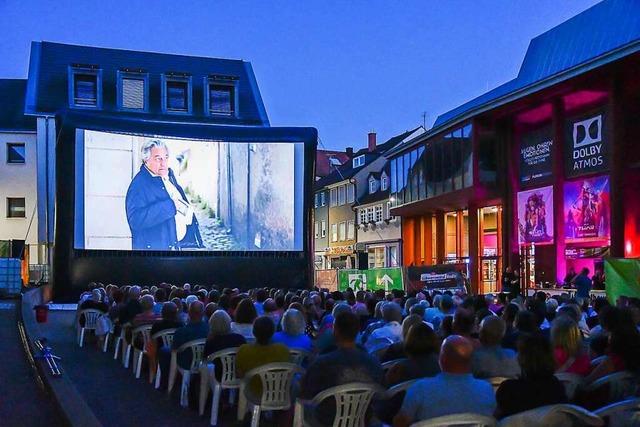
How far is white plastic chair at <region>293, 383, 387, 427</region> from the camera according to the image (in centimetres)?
430

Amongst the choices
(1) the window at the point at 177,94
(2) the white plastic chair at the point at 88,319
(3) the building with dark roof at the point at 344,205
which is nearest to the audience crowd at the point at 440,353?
(2) the white plastic chair at the point at 88,319

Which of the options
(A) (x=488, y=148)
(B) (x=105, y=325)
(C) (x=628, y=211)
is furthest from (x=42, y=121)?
(C) (x=628, y=211)

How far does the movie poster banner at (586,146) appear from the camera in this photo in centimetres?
2014

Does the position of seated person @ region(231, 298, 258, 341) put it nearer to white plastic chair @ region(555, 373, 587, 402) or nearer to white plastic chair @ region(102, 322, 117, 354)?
white plastic chair @ region(555, 373, 587, 402)

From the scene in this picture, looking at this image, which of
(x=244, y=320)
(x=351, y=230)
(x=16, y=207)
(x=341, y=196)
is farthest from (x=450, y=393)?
(x=341, y=196)

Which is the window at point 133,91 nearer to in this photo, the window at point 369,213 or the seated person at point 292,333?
the window at point 369,213

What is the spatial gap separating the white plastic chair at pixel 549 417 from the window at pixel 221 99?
29.5 meters

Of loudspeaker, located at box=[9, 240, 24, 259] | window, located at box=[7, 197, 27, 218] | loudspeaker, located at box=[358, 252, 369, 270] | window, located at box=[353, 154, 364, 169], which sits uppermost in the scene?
window, located at box=[353, 154, 364, 169]

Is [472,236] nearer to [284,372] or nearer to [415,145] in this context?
[415,145]

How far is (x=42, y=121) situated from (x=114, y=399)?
967 inches

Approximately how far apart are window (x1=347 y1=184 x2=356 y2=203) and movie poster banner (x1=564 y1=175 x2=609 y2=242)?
23.1m

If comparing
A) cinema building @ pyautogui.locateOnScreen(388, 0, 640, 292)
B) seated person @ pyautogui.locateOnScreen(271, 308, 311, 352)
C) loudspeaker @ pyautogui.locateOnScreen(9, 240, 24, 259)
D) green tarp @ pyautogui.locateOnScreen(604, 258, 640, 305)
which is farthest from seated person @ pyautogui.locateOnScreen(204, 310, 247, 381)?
loudspeaker @ pyautogui.locateOnScreen(9, 240, 24, 259)

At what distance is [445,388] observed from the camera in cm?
358

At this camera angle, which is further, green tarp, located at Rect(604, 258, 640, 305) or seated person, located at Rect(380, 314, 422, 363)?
green tarp, located at Rect(604, 258, 640, 305)
